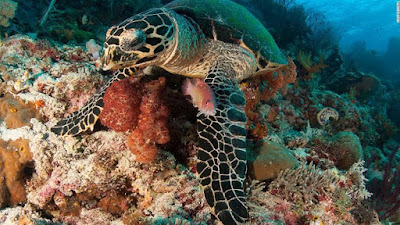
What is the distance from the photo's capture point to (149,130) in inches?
79.5

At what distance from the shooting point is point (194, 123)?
253 cm

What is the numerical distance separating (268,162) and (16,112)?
2.70m

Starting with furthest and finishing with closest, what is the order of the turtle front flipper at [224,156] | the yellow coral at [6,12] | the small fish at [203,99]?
the yellow coral at [6,12]
the small fish at [203,99]
the turtle front flipper at [224,156]

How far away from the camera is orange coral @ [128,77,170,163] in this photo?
1.98 m

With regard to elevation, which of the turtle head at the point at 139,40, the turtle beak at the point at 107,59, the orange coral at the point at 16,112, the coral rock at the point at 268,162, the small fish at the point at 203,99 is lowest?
the orange coral at the point at 16,112

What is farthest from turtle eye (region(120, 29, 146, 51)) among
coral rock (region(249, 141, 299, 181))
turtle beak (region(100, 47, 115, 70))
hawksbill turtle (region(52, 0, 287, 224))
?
coral rock (region(249, 141, 299, 181))

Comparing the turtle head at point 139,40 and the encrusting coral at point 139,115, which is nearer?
the encrusting coral at point 139,115

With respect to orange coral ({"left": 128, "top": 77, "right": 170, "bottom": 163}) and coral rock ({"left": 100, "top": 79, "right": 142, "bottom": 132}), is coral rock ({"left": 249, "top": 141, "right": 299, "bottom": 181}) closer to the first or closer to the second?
orange coral ({"left": 128, "top": 77, "right": 170, "bottom": 163})

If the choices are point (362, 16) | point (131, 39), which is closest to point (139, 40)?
point (131, 39)

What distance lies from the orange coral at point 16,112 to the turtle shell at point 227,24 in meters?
2.20

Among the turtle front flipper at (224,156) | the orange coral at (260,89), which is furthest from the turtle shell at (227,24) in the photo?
the turtle front flipper at (224,156)

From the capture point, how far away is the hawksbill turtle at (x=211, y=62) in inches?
75.4

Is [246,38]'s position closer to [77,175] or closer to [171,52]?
[171,52]

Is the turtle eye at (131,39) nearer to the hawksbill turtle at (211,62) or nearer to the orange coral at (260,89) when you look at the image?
the hawksbill turtle at (211,62)
